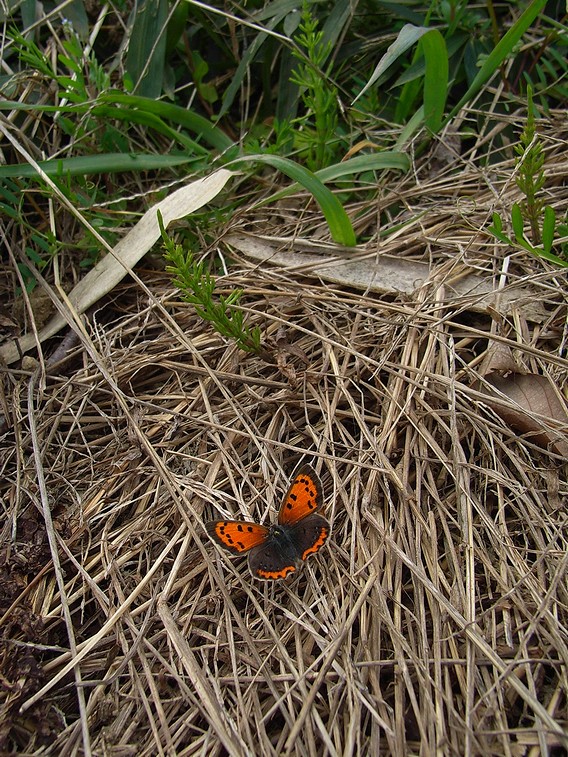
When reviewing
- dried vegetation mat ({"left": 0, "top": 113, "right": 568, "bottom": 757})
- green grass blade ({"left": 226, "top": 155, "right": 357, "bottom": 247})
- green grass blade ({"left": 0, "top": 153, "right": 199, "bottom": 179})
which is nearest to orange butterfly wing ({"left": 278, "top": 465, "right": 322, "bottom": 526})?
dried vegetation mat ({"left": 0, "top": 113, "right": 568, "bottom": 757})

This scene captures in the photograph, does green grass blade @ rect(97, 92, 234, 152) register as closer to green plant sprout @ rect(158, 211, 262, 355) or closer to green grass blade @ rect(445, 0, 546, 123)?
green plant sprout @ rect(158, 211, 262, 355)

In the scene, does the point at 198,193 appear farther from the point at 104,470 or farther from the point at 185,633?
the point at 185,633

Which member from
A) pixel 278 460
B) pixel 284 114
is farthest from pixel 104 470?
pixel 284 114

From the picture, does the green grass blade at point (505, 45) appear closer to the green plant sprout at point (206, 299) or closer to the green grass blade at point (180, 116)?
the green grass blade at point (180, 116)

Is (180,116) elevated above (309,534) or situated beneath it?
elevated above

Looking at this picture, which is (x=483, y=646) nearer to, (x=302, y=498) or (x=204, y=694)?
(x=302, y=498)

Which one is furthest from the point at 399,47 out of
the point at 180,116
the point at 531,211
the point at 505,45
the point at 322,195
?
the point at 180,116
